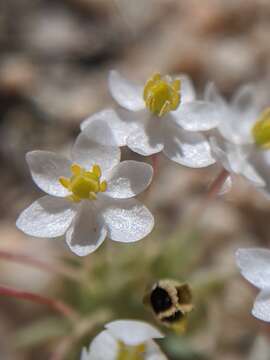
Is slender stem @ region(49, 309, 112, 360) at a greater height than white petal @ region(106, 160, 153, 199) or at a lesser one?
lesser

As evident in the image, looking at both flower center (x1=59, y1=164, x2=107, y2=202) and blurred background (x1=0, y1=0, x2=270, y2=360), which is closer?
flower center (x1=59, y1=164, x2=107, y2=202)

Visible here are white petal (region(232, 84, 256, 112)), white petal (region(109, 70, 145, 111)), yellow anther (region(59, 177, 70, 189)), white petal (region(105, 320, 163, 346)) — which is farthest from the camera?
white petal (region(232, 84, 256, 112))

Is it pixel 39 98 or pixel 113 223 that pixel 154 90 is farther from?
pixel 39 98

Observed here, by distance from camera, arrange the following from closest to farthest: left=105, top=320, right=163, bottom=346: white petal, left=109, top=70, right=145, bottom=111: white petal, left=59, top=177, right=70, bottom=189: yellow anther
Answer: left=105, top=320, right=163, bottom=346: white petal, left=59, top=177, right=70, bottom=189: yellow anther, left=109, top=70, right=145, bottom=111: white petal

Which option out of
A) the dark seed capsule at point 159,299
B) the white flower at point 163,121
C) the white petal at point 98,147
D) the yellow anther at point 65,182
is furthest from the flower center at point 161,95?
the dark seed capsule at point 159,299

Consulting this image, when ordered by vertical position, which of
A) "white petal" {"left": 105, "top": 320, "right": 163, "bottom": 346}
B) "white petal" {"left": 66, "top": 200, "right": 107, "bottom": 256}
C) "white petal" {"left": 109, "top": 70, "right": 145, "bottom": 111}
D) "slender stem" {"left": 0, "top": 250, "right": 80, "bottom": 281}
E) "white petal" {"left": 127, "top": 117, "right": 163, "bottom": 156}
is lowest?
"slender stem" {"left": 0, "top": 250, "right": 80, "bottom": 281}

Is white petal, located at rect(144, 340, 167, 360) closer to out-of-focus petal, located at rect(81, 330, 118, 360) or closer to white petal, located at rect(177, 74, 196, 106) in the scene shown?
out-of-focus petal, located at rect(81, 330, 118, 360)

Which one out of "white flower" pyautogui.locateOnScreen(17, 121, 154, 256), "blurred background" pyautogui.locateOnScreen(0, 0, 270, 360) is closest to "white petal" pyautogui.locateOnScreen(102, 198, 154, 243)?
"white flower" pyautogui.locateOnScreen(17, 121, 154, 256)

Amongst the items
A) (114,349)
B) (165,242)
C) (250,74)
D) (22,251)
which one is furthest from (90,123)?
(250,74)
